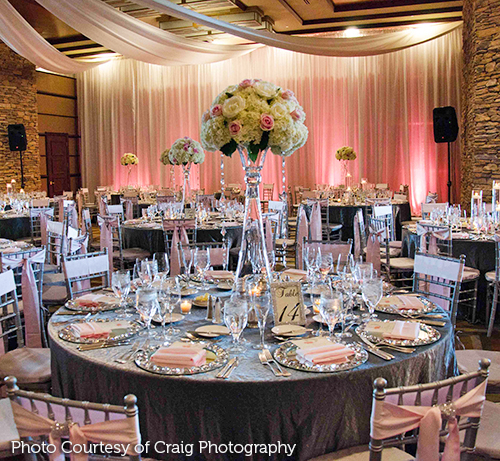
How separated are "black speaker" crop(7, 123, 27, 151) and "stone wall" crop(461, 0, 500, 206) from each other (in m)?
9.74

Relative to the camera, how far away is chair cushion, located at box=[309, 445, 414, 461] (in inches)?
71.2

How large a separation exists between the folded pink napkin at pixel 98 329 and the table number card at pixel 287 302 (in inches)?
25.6

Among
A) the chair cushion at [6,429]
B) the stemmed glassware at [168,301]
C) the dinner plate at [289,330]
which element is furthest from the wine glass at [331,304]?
the chair cushion at [6,429]

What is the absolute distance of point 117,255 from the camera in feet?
19.1

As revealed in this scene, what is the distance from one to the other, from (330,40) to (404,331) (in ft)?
22.2

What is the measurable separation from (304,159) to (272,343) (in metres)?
11.3

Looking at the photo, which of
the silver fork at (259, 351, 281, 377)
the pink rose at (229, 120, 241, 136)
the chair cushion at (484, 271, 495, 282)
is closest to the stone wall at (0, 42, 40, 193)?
the chair cushion at (484, 271, 495, 282)

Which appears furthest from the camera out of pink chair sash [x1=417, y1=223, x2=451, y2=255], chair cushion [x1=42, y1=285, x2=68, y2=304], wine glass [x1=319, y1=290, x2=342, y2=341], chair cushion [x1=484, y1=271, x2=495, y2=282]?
pink chair sash [x1=417, y1=223, x2=451, y2=255]

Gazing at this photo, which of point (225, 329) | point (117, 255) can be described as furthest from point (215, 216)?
point (225, 329)

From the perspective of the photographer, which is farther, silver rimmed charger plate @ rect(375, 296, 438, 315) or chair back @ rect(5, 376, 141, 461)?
silver rimmed charger plate @ rect(375, 296, 438, 315)

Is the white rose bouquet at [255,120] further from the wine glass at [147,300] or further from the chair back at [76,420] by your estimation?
the chair back at [76,420]

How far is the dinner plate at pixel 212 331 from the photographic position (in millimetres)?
2205

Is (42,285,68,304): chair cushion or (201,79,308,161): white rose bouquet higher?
(201,79,308,161): white rose bouquet

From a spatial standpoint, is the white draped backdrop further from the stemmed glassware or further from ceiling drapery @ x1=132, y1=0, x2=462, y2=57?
the stemmed glassware
